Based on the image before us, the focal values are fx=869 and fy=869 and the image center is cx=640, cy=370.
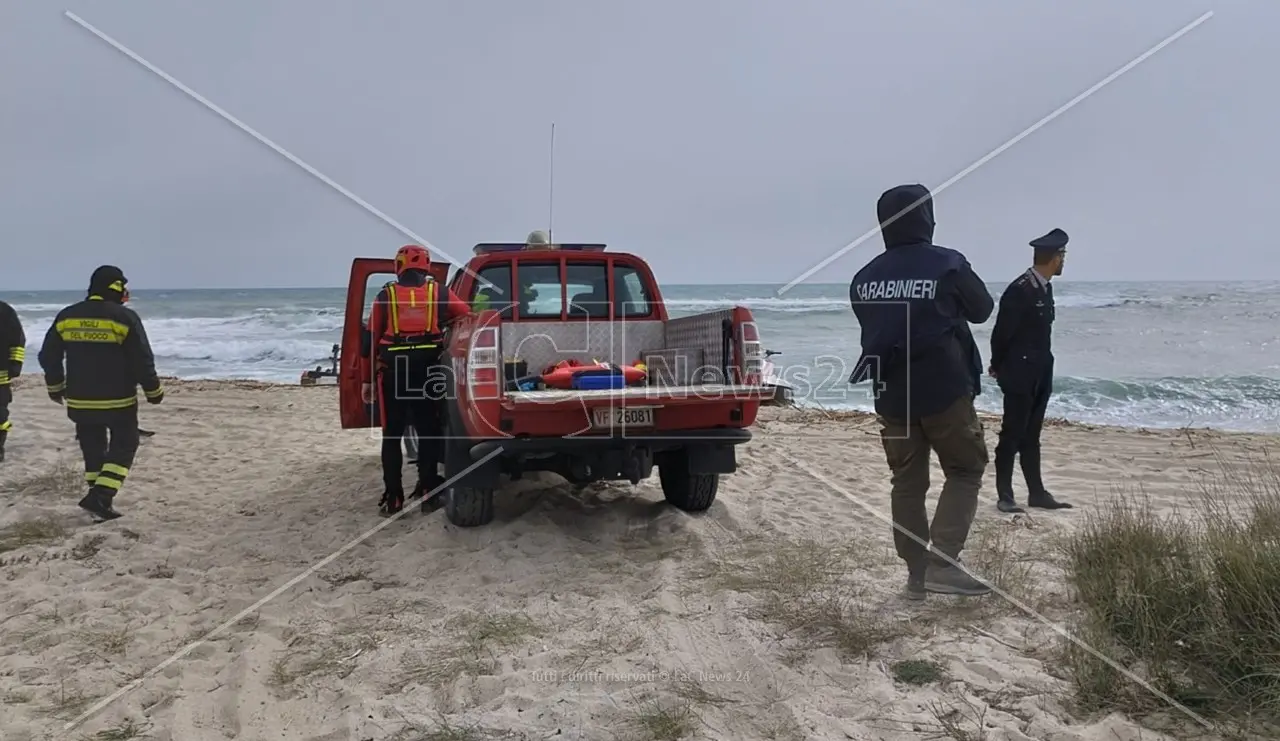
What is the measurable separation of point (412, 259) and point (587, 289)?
1438 mm

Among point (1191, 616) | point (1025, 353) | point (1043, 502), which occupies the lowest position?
point (1043, 502)

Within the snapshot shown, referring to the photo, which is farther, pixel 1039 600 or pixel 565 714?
pixel 1039 600

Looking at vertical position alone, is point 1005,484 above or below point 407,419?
below

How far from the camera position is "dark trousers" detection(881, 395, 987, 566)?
4047 mm

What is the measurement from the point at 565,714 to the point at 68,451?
7.96 metres

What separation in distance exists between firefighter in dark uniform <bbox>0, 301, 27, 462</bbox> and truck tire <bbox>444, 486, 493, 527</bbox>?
17.3 feet

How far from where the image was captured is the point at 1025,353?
5.95 metres

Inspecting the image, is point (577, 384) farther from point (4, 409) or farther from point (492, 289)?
point (4, 409)

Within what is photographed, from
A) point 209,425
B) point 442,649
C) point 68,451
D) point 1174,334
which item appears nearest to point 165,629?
Result: point 442,649

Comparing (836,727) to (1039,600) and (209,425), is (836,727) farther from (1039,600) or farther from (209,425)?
(209,425)

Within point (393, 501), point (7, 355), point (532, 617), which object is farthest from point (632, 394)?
point (7, 355)

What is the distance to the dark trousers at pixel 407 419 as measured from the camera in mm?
6121

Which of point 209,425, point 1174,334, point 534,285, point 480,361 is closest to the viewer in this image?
point 480,361

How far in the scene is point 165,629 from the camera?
4293 millimetres
